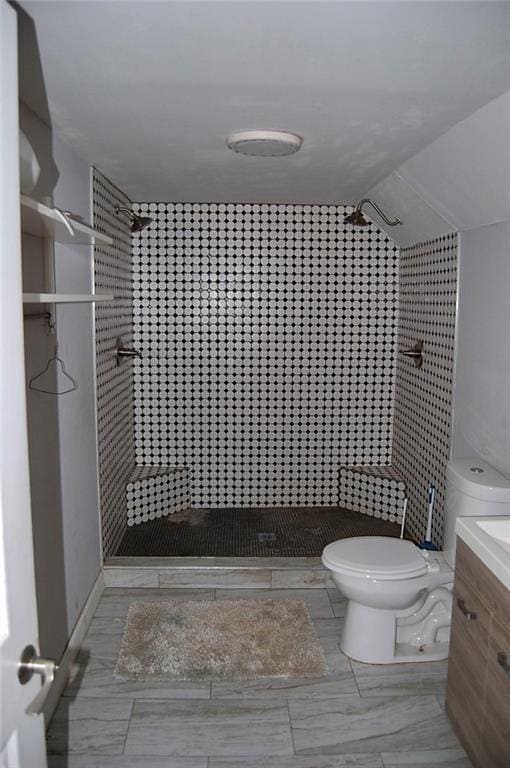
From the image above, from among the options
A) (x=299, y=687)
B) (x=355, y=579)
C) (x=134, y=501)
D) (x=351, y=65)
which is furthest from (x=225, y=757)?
(x=351, y=65)

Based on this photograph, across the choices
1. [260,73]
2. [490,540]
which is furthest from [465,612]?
[260,73]

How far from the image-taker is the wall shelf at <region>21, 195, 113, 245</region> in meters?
1.65

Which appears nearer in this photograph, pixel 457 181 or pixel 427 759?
pixel 427 759

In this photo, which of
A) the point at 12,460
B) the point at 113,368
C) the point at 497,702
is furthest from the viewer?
the point at 113,368

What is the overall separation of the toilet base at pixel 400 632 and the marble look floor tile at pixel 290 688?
16cm

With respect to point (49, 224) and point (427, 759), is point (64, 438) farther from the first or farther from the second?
point (427, 759)

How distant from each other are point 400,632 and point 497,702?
3.50ft

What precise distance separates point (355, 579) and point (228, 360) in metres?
1.96

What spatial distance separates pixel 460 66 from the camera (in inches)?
67.3

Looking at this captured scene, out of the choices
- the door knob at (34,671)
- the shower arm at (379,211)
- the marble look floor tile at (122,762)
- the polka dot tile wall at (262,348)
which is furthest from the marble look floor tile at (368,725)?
the shower arm at (379,211)

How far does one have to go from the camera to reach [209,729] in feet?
7.93

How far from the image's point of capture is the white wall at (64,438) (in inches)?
92.9

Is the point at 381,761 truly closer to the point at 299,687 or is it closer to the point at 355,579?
the point at 299,687

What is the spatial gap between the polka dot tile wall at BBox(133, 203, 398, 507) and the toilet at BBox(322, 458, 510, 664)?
148cm
